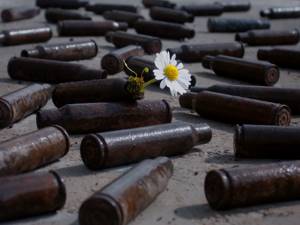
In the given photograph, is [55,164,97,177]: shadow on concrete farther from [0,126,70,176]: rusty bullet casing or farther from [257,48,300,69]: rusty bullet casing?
[257,48,300,69]: rusty bullet casing

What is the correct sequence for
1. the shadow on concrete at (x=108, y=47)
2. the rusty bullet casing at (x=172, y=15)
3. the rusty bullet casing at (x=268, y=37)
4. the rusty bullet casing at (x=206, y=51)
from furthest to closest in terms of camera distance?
the rusty bullet casing at (x=172, y=15)
the rusty bullet casing at (x=268, y=37)
the shadow on concrete at (x=108, y=47)
the rusty bullet casing at (x=206, y=51)

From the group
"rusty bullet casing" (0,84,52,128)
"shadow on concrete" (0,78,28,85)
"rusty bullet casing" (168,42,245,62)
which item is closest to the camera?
"rusty bullet casing" (0,84,52,128)

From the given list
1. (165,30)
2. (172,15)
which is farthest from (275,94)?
(172,15)

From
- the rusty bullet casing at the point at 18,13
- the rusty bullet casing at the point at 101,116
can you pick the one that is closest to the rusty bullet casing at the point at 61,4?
the rusty bullet casing at the point at 18,13

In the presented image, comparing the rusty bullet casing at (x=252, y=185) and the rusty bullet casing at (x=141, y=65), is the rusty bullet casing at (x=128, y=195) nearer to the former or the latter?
the rusty bullet casing at (x=252, y=185)

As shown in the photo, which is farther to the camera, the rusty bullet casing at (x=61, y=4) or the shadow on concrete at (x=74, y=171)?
the rusty bullet casing at (x=61, y=4)

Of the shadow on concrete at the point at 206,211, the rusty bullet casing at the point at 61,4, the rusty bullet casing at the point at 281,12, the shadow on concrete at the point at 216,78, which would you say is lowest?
the shadow on concrete at the point at 206,211

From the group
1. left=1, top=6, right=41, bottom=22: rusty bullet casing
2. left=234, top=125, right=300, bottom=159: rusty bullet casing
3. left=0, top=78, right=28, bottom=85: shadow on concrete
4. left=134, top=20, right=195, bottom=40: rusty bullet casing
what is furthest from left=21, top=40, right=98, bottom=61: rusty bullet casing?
left=234, top=125, right=300, bottom=159: rusty bullet casing
